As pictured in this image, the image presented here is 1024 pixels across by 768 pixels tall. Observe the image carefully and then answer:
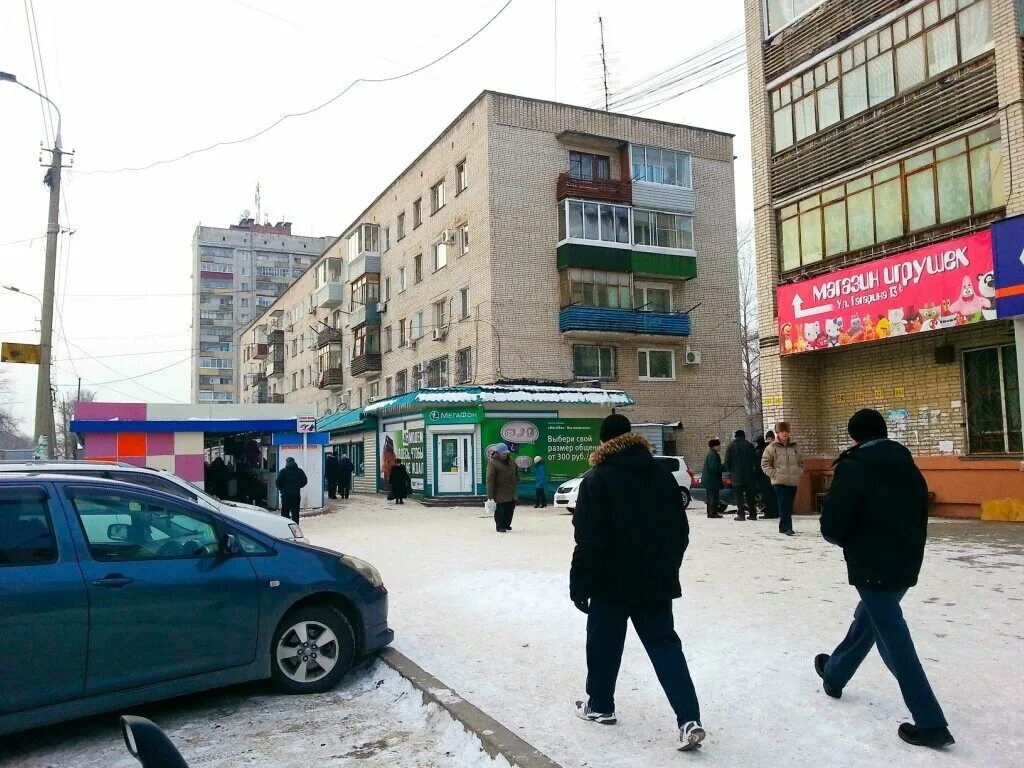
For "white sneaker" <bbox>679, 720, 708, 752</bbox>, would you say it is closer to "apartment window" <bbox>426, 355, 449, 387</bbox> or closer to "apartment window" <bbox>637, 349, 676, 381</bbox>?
"apartment window" <bbox>637, 349, 676, 381</bbox>

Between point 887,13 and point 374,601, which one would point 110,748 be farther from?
point 887,13

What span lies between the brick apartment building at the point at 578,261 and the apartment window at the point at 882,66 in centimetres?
1245

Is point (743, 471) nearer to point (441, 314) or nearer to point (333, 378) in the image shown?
point (441, 314)

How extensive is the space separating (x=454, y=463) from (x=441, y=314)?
30.4 feet

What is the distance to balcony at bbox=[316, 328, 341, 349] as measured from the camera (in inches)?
1783

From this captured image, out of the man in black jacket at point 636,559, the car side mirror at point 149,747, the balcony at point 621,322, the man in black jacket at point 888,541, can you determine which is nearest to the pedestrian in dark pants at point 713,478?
the balcony at point 621,322

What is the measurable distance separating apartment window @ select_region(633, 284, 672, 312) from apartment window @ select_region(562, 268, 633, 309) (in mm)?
540

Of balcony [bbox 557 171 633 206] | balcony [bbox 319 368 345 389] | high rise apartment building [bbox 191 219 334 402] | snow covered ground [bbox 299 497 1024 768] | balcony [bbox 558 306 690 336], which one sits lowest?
snow covered ground [bbox 299 497 1024 768]

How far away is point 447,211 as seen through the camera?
1282 inches

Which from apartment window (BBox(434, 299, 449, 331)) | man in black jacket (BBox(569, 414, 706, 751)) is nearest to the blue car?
man in black jacket (BBox(569, 414, 706, 751))

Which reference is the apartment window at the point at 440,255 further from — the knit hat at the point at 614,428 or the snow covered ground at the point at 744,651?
the knit hat at the point at 614,428

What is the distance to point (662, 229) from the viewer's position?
104 feet

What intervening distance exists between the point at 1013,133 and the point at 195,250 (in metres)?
86.8

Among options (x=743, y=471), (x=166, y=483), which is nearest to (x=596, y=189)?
(x=743, y=471)
